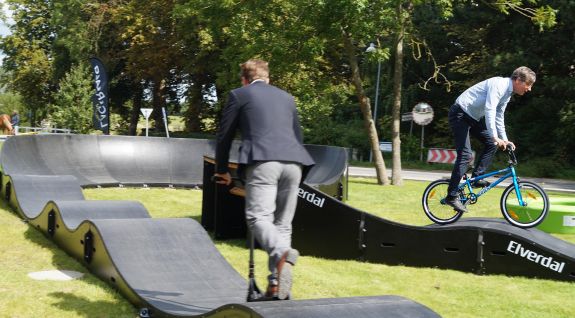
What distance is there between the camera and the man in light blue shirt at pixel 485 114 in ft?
23.6

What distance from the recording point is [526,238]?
6.91m

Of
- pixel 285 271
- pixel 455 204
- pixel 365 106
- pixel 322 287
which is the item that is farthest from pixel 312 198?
pixel 365 106

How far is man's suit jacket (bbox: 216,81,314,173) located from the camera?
14.3ft

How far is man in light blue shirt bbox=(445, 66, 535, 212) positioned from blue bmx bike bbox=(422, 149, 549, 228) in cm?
33

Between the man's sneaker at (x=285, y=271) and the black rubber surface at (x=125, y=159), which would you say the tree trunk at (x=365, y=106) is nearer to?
the black rubber surface at (x=125, y=159)

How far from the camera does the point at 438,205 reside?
866 centimetres

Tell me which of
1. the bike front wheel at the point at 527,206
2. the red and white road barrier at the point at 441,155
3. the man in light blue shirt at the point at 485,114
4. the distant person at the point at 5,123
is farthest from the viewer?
the red and white road barrier at the point at 441,155

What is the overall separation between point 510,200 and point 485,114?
145 cm

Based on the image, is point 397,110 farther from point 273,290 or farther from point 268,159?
point 273,290

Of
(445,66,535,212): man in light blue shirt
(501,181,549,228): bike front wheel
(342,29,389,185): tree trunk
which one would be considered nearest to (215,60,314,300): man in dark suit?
(445,66,535,212): man in light blue shirt

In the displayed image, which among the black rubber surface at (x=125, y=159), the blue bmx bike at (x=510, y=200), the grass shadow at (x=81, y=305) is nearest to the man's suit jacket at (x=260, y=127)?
the grass shadow at (x=81, y=305)

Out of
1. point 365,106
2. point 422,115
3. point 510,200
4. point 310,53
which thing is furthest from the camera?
point 422,115

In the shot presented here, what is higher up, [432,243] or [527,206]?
[527,206]

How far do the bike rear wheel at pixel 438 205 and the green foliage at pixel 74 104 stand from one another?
116ft
